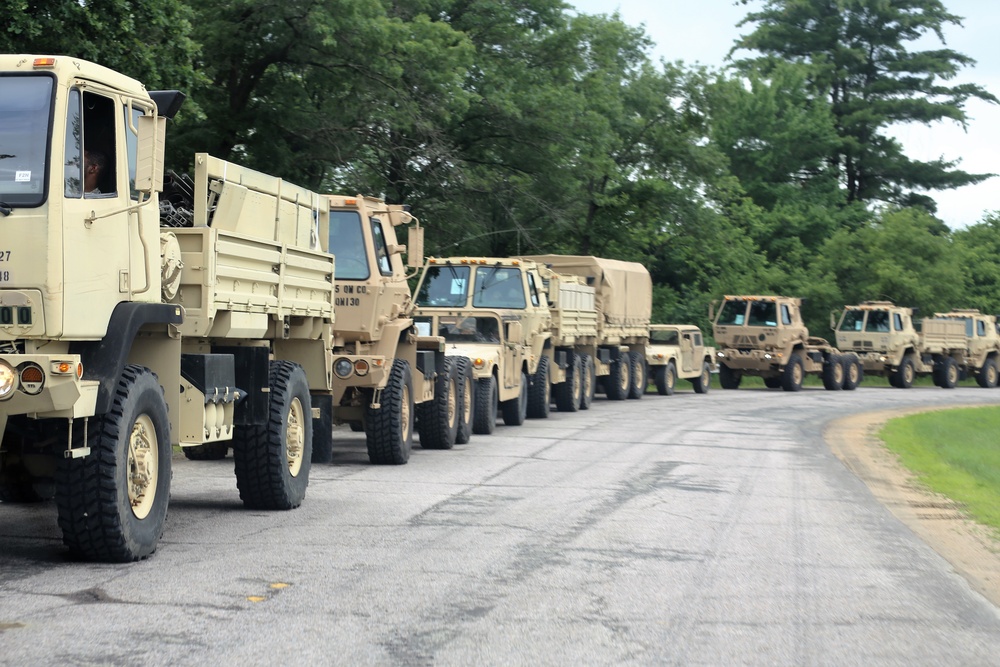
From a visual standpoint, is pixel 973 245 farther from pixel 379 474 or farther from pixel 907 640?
pixel 907 640

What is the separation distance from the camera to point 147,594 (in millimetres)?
7609

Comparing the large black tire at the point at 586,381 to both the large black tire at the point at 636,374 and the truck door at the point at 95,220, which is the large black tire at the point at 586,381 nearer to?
the large black tire at the point at 636,374

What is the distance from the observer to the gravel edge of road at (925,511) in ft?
30.9

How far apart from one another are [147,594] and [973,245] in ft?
202

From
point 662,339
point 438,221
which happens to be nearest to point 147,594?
point 438,221

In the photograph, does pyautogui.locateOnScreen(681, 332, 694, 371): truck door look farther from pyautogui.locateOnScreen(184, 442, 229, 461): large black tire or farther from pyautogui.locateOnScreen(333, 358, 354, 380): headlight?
pyautogui.locateOnScreen(333, 358, 354, 380): headlight

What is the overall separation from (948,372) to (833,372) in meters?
7.88

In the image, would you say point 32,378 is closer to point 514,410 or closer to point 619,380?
point 514,410

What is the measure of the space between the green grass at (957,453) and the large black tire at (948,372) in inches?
560

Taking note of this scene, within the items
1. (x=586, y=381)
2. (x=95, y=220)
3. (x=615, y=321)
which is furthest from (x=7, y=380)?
(x=615, y=321)

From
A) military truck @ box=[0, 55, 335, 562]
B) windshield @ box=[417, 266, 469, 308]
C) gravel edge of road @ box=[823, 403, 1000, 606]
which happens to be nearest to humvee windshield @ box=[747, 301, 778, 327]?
gravel edge of road @ box=[823, 403, 1000, 606]

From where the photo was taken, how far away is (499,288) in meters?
23.4

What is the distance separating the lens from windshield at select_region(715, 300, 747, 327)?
3825 centimetres

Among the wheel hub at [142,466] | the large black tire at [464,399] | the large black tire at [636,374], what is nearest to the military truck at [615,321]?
the large black tire at [636,374]
